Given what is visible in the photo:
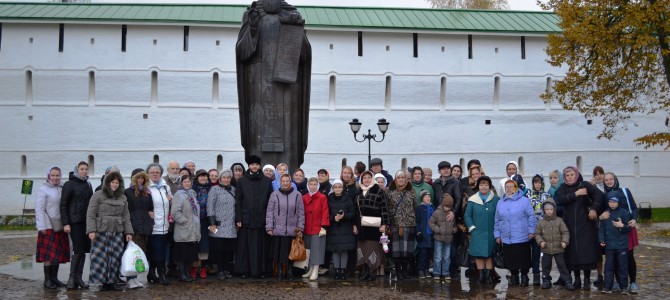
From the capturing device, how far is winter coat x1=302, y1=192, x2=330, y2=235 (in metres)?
9.33

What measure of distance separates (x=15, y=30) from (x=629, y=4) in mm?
26434

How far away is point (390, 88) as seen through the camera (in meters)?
34.8

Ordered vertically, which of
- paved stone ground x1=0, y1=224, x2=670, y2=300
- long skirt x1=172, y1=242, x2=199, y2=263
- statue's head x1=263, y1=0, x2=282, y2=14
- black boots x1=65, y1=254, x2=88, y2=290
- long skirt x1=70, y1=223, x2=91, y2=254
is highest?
statue's head x1=263, y1=0, x2=282, y2=14

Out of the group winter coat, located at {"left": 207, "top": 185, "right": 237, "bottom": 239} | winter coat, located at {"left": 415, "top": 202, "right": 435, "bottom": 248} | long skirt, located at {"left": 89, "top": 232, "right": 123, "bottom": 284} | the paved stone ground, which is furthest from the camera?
winter coat, located at {"left": 415, "top": 202, "right": 435, "bottom": 248}

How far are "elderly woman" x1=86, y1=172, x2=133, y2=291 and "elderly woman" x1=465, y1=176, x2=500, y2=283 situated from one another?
4318 mm

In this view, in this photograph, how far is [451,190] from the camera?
998cm

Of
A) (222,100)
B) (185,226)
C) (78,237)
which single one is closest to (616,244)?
(185,226)

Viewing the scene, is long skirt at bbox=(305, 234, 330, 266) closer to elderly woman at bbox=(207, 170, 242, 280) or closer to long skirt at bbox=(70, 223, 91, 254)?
elderly woman at bbox=(207, 170, 242, 280)

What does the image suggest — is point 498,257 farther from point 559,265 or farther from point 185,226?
point 185,226

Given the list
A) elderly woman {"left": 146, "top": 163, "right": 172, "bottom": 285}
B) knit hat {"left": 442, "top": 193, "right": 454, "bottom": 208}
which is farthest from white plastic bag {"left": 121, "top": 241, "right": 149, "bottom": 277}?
knit hat {"left": 442, "top": 193, "right": 454, "bottom": 208}

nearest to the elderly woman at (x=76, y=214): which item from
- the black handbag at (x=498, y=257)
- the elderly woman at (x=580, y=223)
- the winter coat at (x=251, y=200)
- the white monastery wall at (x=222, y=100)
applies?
the winter coat at (x=251, y=200)

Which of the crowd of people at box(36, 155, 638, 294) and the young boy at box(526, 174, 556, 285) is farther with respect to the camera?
the young boy at box(526, 174, 556, 285)

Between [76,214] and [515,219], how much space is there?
5425 mm

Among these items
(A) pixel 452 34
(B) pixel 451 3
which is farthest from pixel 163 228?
(B) pixel 451 3
